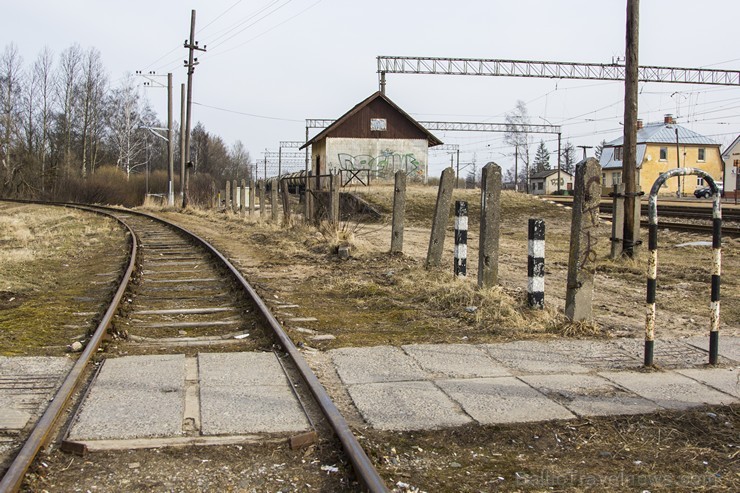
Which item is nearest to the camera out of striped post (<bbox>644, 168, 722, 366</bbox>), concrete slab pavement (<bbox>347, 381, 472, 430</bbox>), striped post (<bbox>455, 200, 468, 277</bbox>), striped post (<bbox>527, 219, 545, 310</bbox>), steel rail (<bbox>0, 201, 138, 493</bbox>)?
steel rail (<bbox>0, 201, 138, 493</bbox>)

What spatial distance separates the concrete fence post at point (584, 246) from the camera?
22.3 feet

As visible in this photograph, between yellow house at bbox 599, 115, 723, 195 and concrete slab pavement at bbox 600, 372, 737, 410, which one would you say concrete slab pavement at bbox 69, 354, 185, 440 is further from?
yellow house at bbox 599, 115, 723, 195

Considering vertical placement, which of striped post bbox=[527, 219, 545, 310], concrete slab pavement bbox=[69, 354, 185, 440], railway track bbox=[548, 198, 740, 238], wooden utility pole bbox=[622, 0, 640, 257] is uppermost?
wooden utility pole bbox=[622, 0, 640, 257]

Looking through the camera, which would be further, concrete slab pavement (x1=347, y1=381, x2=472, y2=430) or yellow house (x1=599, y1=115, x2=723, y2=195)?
yellow house (x1=599, y1=115, x2=723, y2=195)

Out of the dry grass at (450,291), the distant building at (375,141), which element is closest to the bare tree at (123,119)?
the distant building at (375,141)

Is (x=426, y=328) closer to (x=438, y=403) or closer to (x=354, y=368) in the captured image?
(x=354, y=368)

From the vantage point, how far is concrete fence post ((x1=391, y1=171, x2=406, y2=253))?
12.6 m

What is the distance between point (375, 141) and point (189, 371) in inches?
1694

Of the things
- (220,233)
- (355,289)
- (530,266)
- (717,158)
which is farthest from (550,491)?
(717,158)

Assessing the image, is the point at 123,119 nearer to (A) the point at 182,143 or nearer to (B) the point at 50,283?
(A) the point at 182,143

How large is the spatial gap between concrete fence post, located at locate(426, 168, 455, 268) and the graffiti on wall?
36.4 m

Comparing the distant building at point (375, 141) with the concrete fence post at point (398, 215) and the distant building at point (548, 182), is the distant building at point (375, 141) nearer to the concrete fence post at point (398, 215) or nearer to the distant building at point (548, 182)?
the concrete fence post at point (398, 215)

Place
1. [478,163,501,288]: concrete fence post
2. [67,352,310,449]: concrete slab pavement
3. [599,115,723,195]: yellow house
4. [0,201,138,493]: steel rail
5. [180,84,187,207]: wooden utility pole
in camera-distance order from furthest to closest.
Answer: [599,115,723,195]: yellow house → [180,84,187,207]: wooden utility pole → [478,163,501,288]: concrete fence post → [67,352,310,449]: concrete slab pavement → [0,201,138,493]: steel rail

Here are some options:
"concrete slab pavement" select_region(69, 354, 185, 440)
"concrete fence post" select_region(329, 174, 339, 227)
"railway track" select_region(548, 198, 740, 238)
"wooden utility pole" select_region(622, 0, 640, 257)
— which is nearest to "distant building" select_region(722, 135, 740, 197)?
"railway track" select_region(548, 198, 740, 238)
